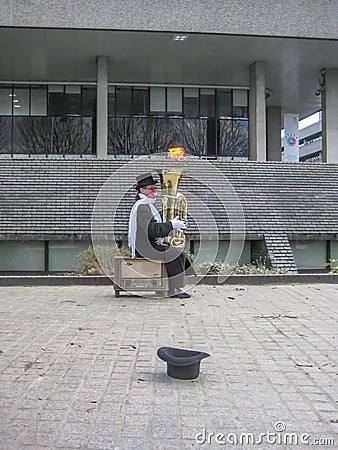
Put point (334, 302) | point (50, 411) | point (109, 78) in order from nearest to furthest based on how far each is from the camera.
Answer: point (50, 411) < point (334, 302) < point (109, 78)

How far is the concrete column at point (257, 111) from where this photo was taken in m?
27.3

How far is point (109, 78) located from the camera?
2959 cm

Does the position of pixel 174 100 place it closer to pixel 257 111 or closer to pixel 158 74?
pixel 158 74

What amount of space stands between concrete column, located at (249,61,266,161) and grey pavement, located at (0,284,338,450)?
19.8 m

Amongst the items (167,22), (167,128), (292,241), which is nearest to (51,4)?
(167,22)

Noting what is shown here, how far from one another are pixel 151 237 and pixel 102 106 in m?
18.9

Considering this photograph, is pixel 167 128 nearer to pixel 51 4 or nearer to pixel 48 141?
pixel 48 141

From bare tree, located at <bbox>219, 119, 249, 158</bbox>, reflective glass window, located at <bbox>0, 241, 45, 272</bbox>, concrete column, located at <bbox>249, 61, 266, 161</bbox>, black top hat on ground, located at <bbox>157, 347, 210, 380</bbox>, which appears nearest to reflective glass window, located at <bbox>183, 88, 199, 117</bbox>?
bare tree, located at <bbox>219, 119, 249, 158</bbox>

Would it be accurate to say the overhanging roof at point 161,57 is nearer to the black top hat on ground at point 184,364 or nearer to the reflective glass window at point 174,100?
the reflective glass window at point 174,100

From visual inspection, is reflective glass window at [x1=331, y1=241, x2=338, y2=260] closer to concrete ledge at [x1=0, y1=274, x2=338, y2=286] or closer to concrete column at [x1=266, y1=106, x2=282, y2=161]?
concrete ledge at [x1=0, y1=274, x2=338, y2=286]

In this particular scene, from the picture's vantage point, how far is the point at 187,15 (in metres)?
23.5

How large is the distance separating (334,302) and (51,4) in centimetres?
1898

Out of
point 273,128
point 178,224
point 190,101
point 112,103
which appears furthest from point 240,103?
point 178,224

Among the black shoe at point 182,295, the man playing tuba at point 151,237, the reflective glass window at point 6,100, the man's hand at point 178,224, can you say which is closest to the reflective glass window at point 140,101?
the reflective glass window at point 6,100
